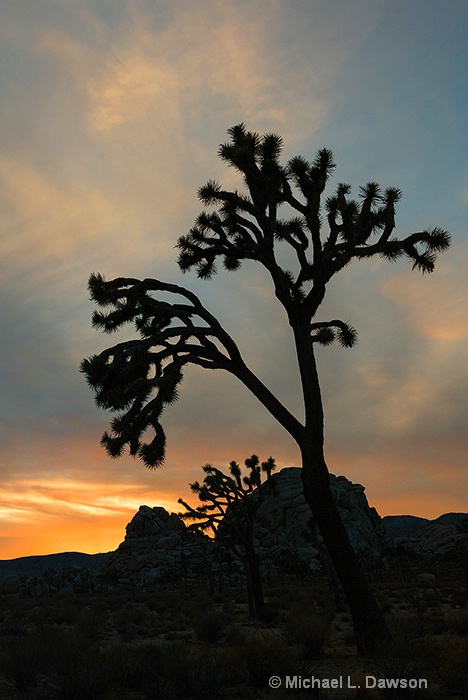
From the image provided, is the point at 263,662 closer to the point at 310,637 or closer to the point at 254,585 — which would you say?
the point at 310,637

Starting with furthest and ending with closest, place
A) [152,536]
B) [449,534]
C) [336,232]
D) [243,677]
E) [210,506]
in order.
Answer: [152,536]
[449,534]
[210,506]
[336,232]
[243,677]

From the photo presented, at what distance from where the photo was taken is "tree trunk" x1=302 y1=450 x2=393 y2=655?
9.10 m

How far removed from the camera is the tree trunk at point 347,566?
29.9 feet

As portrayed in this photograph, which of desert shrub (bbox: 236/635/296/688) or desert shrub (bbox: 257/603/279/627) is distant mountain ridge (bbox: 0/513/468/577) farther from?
desert shrub (bbox: 236/635/296/688)

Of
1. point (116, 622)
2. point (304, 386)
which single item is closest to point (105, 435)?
point (304, 386)

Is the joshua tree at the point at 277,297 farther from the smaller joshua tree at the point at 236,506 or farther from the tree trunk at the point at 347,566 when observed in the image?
the smaller joshua tree at the point at 236,506

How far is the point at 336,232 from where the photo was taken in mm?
A: 11133

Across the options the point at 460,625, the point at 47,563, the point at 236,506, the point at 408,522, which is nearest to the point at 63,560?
the point at 47,563

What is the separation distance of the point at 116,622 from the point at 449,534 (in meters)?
69.3

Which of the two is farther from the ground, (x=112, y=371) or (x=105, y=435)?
(x=112, y=371)

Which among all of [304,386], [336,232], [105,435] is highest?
[336,232]

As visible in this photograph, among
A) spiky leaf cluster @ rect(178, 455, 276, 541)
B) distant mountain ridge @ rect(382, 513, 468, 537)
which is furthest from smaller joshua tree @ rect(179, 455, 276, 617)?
distant mountain ridge @ rect(382, 513, 468, 537)

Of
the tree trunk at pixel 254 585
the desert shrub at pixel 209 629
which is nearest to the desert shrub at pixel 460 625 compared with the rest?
the desert shrub at pixel 209 629

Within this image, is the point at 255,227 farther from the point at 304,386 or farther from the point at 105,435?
the point at 105,435
